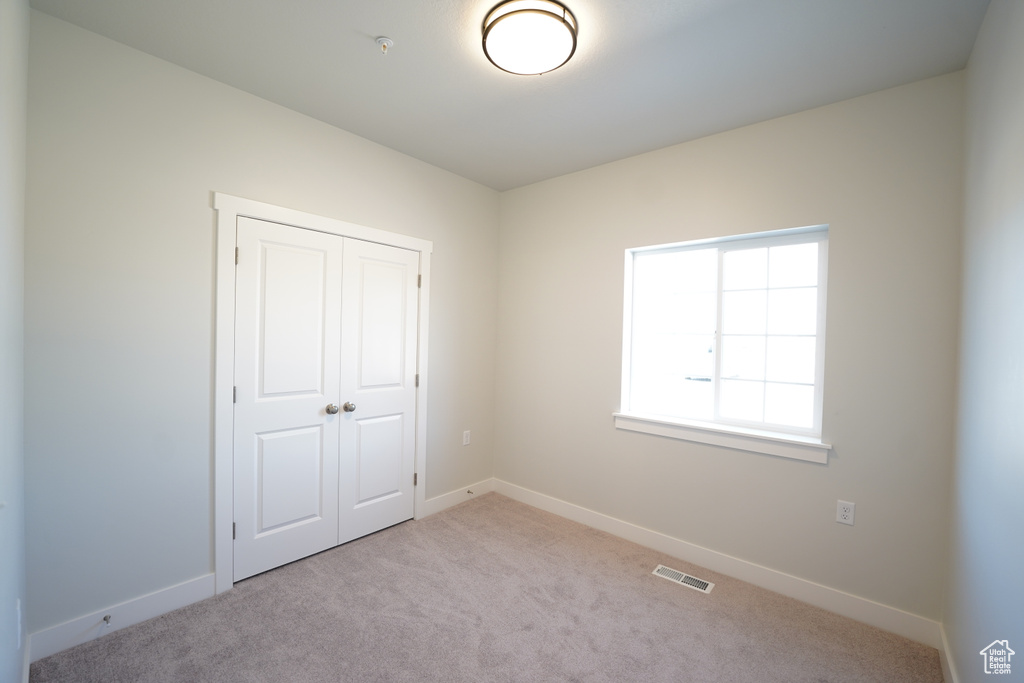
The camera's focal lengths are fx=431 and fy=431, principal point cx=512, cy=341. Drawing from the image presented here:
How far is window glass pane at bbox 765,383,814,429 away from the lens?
8.23 ft

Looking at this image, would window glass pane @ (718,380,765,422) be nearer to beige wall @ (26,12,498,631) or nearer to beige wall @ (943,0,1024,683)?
beige wall @ (943,0,1024,683)

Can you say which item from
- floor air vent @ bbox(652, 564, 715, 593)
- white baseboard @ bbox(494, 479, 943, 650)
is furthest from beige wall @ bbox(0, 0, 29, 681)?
white baseboard @ bbox(494, 479, 943, 650)

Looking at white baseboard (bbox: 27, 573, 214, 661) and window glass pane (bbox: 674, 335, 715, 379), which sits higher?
window glass pane (bbox: 674, 335, 715, 379)

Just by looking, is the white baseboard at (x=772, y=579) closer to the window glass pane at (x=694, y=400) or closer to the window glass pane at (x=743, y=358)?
the window glass pane at (x=694, y=400)

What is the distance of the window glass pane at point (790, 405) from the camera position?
8.23 feet

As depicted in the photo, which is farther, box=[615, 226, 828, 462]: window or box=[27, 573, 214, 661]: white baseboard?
box=[615, 226, 828, 462]: window

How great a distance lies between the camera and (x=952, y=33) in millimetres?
1765

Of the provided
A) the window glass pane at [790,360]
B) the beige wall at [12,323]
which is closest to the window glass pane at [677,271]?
the window glass pane at [790,360]

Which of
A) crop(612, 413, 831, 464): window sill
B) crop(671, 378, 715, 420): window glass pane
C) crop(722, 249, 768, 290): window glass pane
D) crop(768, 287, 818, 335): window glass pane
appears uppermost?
crop(722, 249, 768, 290): window glass pane

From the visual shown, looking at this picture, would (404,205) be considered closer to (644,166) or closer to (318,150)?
(318,150)

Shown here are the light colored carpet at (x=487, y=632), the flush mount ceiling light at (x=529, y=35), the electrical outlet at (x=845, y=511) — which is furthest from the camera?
the electrical outlet at (x=845, y=511)

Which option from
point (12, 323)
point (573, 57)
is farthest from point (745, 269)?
point (12, 323)

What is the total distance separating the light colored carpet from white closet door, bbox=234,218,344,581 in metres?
0.23

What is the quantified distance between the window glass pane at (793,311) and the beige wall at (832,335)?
0.60 feet
